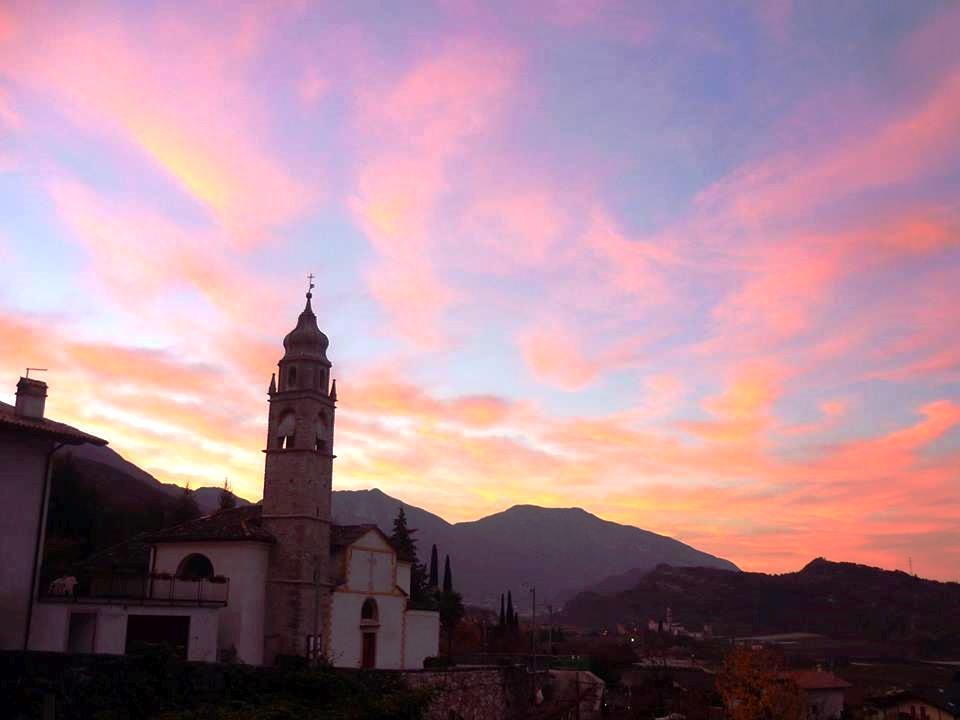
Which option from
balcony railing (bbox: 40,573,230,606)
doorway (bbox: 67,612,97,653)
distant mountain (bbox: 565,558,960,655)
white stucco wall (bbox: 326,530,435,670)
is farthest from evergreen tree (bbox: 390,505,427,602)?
distant mountain (bbox: 565,558,960,655)

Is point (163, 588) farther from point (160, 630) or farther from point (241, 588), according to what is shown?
point (241, 588)

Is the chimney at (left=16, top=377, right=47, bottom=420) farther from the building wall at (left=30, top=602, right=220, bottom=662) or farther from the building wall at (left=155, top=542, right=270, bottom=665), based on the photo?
the building wall at (left=155, top=542, right=270, bottom=665)

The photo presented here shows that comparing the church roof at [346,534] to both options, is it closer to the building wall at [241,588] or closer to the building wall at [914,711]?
the building wall at [241,588]

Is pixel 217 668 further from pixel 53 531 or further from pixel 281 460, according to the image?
pixel 53 531

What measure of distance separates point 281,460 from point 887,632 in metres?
149

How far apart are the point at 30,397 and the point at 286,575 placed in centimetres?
1444

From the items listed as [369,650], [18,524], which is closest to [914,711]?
[369,650]

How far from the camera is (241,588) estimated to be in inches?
1501

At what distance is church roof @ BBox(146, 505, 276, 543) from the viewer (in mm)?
39031

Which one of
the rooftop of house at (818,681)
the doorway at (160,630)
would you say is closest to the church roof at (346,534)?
the doorway at (160,630)

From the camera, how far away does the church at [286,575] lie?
118 ft

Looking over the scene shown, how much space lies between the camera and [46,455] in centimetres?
2755

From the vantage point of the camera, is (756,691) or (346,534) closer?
(756,691)

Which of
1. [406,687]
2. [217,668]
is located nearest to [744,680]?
[406,687]
